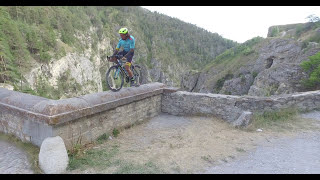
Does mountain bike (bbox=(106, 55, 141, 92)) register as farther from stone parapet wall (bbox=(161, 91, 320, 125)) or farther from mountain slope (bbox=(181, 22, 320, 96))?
mountain slope (bbox=(181, 22, 320, 96))

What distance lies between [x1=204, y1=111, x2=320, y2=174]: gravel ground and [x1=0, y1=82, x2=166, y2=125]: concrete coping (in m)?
2.68

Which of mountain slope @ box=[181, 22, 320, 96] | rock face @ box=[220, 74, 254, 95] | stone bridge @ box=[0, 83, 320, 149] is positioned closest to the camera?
stone bridge @ box=[0, 83, 320, 149]

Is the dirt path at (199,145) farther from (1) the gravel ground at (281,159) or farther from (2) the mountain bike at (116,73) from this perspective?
(2) the mountain bike at (116,73)

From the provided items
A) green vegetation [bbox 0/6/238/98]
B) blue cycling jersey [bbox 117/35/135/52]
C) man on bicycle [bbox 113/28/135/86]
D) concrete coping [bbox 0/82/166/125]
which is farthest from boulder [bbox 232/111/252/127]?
green vegetation [bbox 0/6/238/98]

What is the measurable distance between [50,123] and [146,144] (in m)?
2.13

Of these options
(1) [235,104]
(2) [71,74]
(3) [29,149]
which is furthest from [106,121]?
(2) [71,74]

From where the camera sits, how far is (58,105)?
4.16 meters

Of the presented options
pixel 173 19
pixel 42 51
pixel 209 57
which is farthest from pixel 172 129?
pixel 173 19

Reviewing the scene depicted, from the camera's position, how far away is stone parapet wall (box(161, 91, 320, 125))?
6.56m

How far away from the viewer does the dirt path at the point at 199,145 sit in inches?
153

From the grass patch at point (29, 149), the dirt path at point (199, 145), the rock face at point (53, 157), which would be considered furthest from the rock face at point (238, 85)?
the rock face at point (53, 157)

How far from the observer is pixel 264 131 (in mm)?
5641

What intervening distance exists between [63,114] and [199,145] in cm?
283
